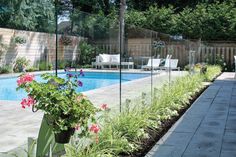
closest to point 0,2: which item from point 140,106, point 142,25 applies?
point 142,25

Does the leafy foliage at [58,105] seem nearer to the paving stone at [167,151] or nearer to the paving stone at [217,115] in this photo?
the paving stone at [167,151]

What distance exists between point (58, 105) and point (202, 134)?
2566mm

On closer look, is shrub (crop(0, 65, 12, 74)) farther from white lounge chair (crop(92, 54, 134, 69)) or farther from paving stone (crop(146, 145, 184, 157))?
paving stone (crop(146, 145, 184, 157))

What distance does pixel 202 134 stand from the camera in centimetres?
442

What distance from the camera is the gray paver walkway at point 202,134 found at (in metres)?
3.67

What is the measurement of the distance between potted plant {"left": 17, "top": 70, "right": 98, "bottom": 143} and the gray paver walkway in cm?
134

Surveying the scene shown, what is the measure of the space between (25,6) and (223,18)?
992 cm

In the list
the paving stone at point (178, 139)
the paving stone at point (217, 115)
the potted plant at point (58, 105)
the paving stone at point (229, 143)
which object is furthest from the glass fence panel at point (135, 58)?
the potted plant at point (58, 105)

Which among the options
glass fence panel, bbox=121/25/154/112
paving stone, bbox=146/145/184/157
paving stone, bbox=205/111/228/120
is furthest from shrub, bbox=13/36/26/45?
paving stone, bbox=146/145/184/157

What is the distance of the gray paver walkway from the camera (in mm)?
3674

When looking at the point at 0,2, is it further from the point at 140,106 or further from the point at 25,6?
the point at 140,106

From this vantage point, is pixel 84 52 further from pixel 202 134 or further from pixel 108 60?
pixel 108 60

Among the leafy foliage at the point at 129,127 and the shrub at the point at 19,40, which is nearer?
the leafy foliage at the point at 129,127

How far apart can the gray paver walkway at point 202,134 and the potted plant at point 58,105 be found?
1343 mm
